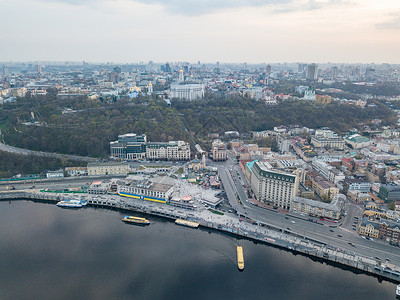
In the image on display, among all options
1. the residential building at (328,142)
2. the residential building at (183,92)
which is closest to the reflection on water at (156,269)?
the residential building at (328,142)

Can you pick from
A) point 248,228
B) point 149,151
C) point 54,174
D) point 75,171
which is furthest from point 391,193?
point 54,174

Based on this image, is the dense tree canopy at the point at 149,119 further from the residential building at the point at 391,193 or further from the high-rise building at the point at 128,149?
the residential building at the point at 391,193

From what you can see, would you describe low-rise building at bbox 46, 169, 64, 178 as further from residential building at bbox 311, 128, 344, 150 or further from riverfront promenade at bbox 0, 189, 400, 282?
residential building at bbox 311, 128, 344, 150

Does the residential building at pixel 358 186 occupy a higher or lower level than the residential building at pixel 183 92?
lower

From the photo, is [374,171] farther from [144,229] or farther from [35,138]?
[35,138]

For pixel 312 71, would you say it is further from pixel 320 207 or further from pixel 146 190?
pixel 146 190
